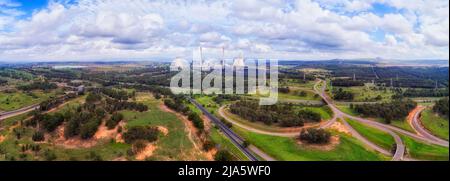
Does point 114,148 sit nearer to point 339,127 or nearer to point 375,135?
point 339,127

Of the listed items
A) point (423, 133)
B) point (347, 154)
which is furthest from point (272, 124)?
point (423, 133)

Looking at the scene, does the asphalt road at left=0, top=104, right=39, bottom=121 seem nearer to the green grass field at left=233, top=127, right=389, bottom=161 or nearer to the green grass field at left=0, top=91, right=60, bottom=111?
the green grass field at left=0, top=91, right=60, bottom=111

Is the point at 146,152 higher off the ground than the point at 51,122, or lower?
lower

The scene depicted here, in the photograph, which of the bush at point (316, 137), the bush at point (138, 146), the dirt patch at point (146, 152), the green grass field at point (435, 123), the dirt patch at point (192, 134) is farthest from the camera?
the green grass field at point (435, 123)

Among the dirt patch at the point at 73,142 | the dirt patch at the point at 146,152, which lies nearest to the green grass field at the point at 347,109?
the dirt patch at the point at 146,152

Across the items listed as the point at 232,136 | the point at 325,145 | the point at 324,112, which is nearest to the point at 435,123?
the point at 324,112

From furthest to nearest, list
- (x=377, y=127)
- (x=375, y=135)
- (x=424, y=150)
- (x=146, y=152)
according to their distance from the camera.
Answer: (x=377, y=127) < (x=375, y=135) < (x=424, y=150) < (x=146, y=152)

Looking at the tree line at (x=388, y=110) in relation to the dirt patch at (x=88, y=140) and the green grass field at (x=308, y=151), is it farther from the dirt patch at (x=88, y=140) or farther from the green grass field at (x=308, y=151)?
the dirt patch at (x=88, y=140)
